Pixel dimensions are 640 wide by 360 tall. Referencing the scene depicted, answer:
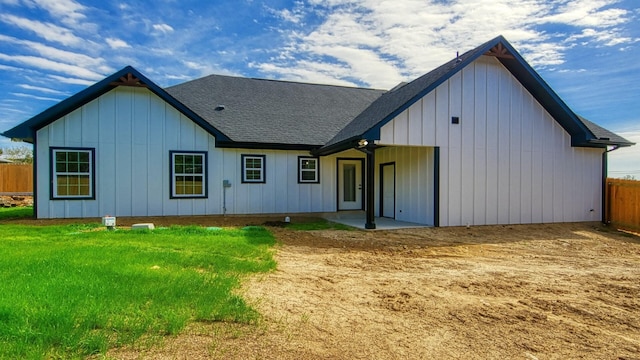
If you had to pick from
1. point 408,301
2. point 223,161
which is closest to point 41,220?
point 223,161

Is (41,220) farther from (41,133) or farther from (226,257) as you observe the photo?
→ (226,257)

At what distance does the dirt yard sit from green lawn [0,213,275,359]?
344 mm

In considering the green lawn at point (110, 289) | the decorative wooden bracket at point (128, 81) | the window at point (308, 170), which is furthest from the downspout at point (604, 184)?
the decorative wooden bracket at point (128, 81)

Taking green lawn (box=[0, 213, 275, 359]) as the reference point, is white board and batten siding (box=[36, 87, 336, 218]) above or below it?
above

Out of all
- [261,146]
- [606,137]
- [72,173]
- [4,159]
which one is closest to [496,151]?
[606,137]

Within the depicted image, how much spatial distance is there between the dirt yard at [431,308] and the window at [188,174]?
645 cm

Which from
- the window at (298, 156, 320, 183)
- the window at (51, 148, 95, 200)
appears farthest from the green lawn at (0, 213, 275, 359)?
the window at (298, 156, 320, 183)

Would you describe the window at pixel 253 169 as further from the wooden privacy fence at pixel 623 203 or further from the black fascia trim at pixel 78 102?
the wooden privacy fence at pixel 623 203

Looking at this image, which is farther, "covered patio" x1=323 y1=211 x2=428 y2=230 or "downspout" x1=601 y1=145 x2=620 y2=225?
"downspout" x1=601 y1=145 x2=620 y2=225

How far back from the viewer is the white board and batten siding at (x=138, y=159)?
11.9 meters

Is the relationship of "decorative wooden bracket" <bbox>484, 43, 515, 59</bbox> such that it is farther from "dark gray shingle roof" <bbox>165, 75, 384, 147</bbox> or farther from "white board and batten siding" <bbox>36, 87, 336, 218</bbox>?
"white board and batten siding" <bbox>36, 87, 336, 218</bbox>

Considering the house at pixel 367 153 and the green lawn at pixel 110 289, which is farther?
the house at pixel 367 153

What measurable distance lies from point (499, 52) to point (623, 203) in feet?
22.4

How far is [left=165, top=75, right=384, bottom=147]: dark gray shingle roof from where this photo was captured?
14.3 m
